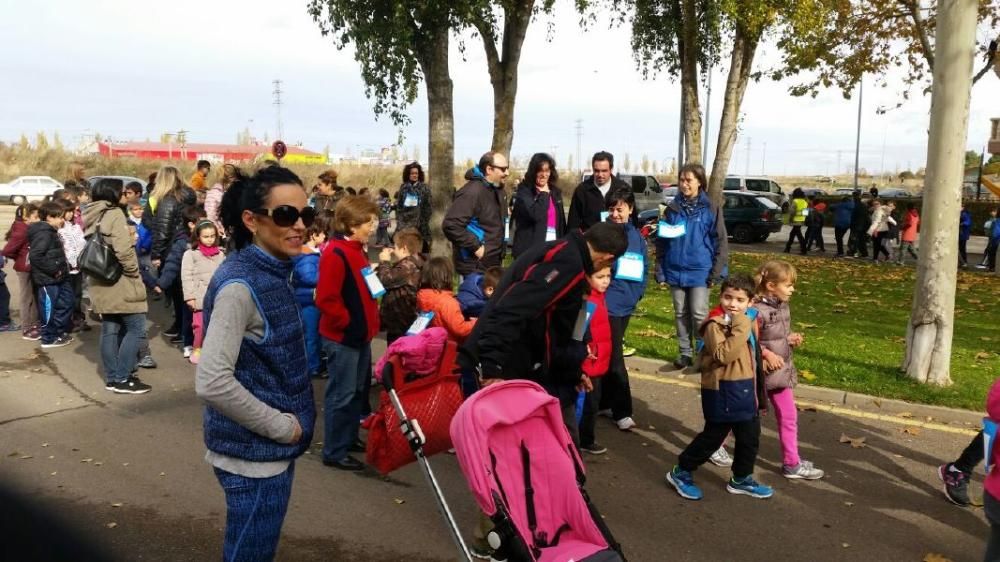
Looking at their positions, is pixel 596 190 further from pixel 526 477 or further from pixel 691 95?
pixel 691 95

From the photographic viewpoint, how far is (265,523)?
2.78 metres

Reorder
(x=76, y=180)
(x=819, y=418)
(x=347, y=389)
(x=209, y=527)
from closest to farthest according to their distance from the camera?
(x=209, y=527) → (x=347, y=389) → (x=819, y=418) → (x=76, y=180)

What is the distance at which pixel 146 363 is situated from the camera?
27.5 feet

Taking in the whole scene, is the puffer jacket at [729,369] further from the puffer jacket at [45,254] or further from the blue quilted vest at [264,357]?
the puffer jacket at [45,254]

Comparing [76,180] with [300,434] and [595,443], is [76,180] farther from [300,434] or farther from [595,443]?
[300,434]

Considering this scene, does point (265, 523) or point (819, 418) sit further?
point (819, 418)

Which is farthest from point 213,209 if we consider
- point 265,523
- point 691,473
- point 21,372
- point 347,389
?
point 265,523

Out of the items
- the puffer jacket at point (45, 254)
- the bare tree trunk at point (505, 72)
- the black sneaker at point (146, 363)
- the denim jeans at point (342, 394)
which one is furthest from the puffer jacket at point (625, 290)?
the bare tree trunk at point (505, 72)

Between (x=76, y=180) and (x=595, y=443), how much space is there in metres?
10.1

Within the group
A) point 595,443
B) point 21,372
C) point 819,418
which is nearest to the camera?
point 595,443

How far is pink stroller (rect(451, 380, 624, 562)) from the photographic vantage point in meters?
3.17

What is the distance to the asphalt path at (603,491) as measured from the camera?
454 centimetres

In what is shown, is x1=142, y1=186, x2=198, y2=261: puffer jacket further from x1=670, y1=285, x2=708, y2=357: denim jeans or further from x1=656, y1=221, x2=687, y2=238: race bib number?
x1=670, y1=285, x2=708, y2=357: denim jeans

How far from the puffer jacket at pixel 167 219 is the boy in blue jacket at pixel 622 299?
536 centimetres
